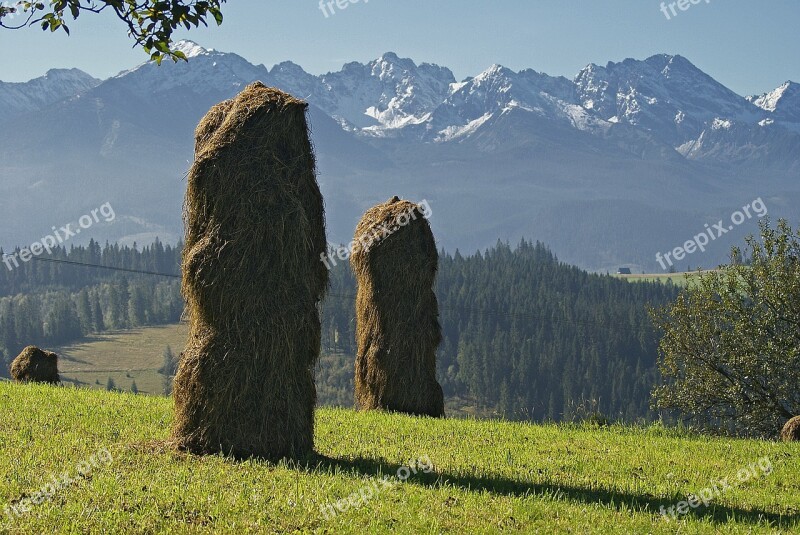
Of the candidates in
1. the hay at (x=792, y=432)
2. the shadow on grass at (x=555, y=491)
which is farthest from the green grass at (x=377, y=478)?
the hay at (x=792, y=432)

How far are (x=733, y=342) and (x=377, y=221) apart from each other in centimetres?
1802

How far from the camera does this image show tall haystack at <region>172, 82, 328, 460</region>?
40.3 feet

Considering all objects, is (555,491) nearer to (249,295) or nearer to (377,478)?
(377,478)

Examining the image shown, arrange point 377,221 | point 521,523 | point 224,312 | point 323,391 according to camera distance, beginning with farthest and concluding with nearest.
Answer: point 323,391 < point 377,221 < point 224,312 < point 521,523

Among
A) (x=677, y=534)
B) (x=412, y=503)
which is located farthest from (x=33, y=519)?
(x=677, y=534)

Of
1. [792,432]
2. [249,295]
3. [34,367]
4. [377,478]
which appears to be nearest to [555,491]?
[377,478]

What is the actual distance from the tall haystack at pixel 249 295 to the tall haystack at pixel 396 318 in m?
8.74

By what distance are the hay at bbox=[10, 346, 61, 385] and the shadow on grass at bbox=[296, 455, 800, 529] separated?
1702 cm

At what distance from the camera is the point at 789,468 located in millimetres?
15109

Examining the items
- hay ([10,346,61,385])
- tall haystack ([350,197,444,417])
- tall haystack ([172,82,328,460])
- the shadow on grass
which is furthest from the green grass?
hay ([10,346,61,385])

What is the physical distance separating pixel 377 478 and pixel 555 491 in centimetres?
235

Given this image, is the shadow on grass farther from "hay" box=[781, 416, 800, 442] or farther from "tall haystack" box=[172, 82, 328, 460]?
"hay" box=[781, 416, 800, 442]

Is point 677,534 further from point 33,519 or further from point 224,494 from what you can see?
point 33,519

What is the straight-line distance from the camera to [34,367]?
26609 millimetres
